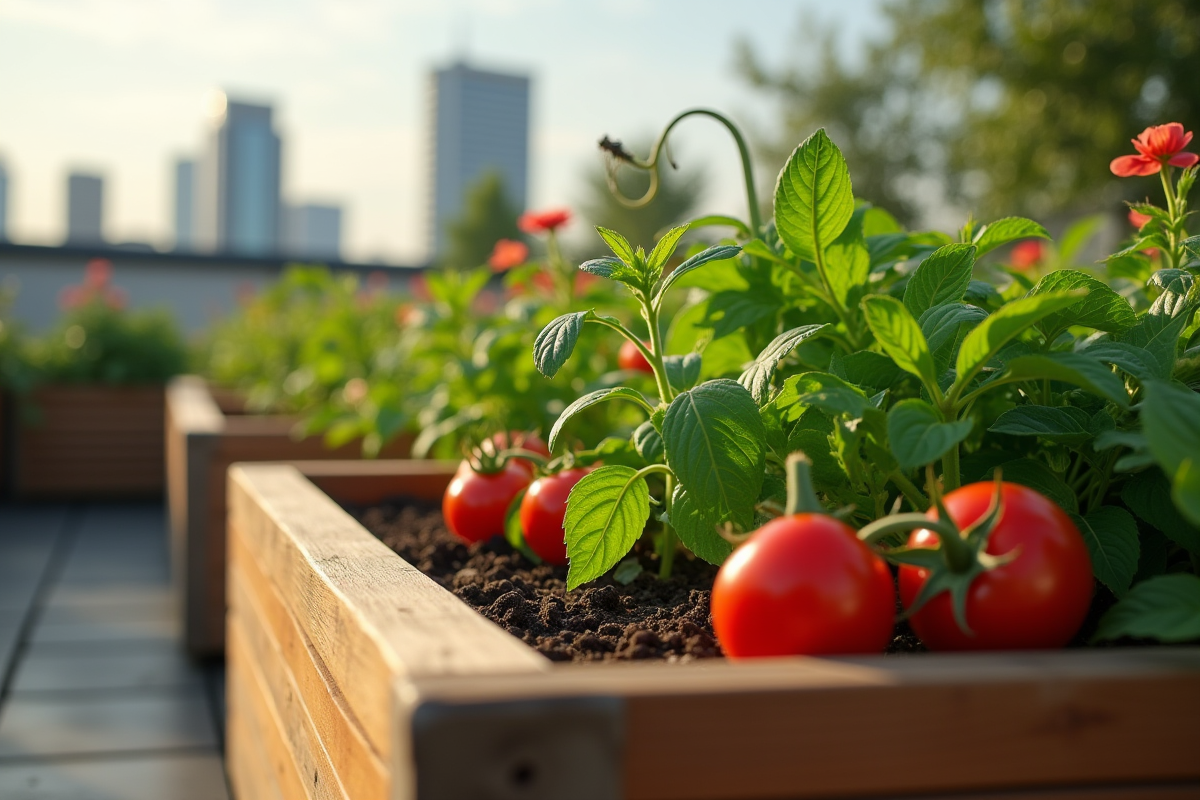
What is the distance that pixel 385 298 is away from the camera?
500 cm

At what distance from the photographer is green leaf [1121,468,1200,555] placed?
42.2 inches

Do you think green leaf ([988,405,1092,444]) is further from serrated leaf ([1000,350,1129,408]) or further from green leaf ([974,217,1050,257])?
green leaf ([974,217,1050,257])

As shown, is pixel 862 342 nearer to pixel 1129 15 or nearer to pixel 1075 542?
pixel 1075 542

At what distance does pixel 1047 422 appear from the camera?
1.10 metres

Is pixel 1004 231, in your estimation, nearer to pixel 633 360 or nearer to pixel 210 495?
pixel 633 360

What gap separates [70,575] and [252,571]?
3149 millimetres

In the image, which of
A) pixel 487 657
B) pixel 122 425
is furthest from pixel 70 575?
pixel 487 657

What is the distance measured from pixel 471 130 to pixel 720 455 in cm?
9656

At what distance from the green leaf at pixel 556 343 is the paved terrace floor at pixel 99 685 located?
167 cm

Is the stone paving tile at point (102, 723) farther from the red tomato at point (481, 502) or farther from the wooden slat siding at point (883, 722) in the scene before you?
the wooden slat siding at point (883, 722)

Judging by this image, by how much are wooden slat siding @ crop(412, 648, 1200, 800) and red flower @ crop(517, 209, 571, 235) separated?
5.76 ft

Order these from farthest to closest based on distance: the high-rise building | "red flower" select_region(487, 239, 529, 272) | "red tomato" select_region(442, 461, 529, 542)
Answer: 1. the high-rise building
2. "red flower" select_region(487, 239, 529, 272)
3. "red tomato" select_region(442, 461, 529, 542)

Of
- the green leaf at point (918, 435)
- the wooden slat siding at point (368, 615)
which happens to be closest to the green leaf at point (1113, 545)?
the green leaf at point (918, 435)

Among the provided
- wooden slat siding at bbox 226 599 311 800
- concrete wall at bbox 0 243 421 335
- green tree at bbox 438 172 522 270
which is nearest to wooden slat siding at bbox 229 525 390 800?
wooden slat siding at bbox 226 599 311 800
